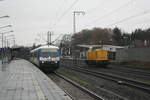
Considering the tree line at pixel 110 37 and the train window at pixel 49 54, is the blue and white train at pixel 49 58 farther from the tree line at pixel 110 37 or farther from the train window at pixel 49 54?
the tree line at pixel 110 37

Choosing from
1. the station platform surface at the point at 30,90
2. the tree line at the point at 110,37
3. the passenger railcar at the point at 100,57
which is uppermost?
the tree line at the point at 110,37

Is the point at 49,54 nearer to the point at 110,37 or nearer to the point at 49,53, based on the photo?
the point at 49,53

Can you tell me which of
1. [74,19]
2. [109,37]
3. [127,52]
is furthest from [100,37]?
[127,52]

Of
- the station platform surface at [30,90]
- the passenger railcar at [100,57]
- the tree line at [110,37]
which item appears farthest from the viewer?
the tree line at [110,37]

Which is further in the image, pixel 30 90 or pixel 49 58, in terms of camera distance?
pixel 49 58

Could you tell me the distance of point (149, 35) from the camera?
92.4 metres

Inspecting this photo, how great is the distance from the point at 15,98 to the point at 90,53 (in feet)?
93.0

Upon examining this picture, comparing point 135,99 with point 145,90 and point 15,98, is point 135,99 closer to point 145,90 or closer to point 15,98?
point 145,90

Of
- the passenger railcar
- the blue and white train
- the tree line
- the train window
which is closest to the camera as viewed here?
the blue and white train

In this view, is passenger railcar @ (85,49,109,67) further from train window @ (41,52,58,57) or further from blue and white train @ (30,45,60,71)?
train window @ (41,52,58,57)

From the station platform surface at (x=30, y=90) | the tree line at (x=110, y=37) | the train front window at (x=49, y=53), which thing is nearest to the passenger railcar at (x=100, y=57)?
the train front window at (x=49, y=53)

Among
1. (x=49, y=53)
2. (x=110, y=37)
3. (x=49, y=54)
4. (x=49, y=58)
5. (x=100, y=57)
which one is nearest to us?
(x=49, y=58)

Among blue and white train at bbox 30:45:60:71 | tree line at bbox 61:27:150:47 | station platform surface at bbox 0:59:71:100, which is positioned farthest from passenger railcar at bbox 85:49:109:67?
tree line at bbox 61:27:150:47

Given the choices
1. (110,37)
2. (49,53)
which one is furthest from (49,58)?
(110,37)
